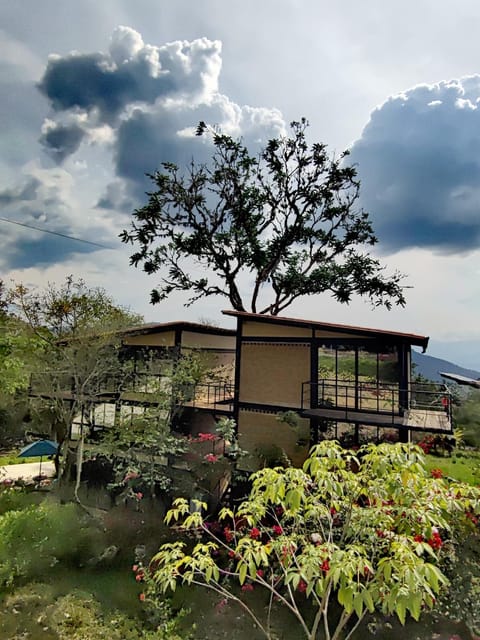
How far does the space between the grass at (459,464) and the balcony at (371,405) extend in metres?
1.46

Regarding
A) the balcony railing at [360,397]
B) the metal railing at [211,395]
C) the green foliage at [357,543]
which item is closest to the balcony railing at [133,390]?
the metal railing at [211,395]

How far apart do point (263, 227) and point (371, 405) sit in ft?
43.2

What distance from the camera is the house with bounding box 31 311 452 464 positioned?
11828mm

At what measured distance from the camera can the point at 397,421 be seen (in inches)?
437

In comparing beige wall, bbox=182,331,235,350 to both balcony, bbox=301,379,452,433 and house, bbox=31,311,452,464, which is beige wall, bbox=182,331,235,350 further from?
balcony, bbox=301,379,452,433

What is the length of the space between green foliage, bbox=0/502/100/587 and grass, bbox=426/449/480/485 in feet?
33.6

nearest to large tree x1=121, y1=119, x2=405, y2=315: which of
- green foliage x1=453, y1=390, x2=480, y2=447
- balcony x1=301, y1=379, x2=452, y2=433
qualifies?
green foliage x1=453, y1=390, x2=480, y2=447

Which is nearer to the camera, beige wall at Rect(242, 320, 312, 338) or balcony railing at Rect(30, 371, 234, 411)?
beige wall at Rect(242, 320, 312, 338)

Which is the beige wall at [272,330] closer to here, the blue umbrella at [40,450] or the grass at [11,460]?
the blue umbrella at [40,450]

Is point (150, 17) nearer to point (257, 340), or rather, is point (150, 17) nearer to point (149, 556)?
point (257, 340)

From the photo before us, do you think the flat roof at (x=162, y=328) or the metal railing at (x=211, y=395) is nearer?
the metal railing at (x=211, y=395)

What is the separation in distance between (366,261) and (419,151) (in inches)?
243

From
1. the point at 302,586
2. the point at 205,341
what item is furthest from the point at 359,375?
the point at 205,341

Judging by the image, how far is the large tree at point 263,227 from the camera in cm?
2148
